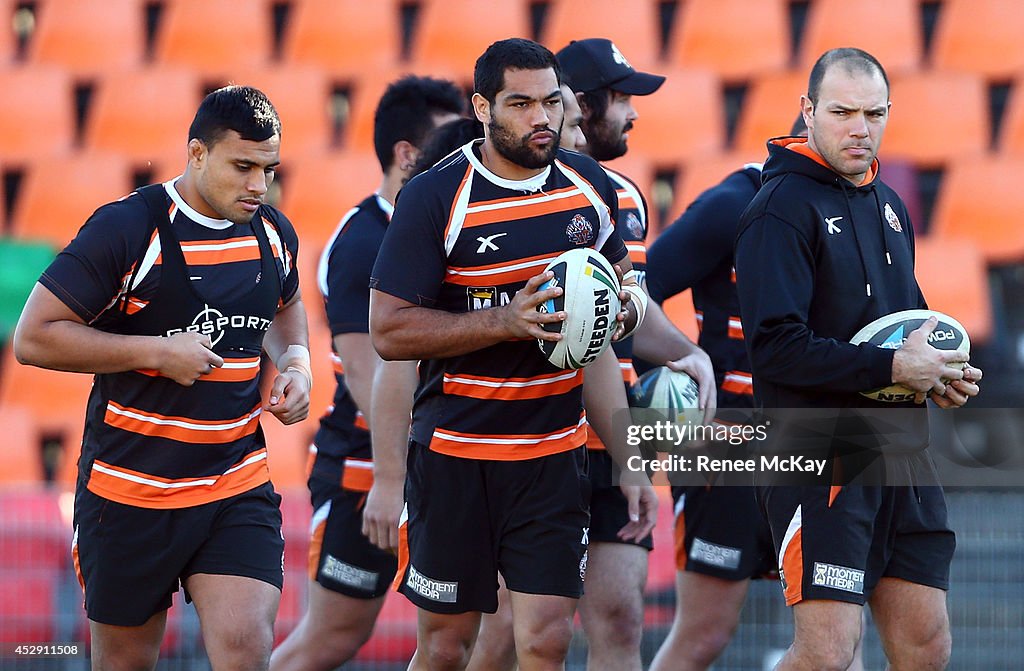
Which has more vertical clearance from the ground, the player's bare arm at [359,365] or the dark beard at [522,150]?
the dark beard at [522,150]

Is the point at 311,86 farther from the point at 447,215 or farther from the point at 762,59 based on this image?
the point at 447,215

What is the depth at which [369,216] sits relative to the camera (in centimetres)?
566

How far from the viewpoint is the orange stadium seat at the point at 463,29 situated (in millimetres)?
11383

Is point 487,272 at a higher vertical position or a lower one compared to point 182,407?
higher

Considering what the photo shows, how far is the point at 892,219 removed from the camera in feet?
15.3

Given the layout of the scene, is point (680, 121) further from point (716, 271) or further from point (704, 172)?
point (716, 271)

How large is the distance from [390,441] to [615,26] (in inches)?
267

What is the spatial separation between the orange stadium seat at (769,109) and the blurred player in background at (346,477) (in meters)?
4.93

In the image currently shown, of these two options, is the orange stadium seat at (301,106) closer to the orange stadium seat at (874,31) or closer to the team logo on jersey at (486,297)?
the orange stadium seat at (874,31)

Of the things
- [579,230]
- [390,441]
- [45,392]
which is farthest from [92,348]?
[45,392]

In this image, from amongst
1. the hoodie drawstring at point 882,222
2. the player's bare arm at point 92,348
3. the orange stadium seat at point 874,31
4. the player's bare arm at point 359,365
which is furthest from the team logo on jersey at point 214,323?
the orange stadium seat at point 874,31

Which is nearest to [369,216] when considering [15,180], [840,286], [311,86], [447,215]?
[447,215]

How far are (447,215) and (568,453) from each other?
2.81 feet

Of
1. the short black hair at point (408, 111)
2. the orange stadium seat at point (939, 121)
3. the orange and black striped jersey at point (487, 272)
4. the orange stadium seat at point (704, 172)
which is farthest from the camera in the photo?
the orange stadium seat at point (939, 121)
